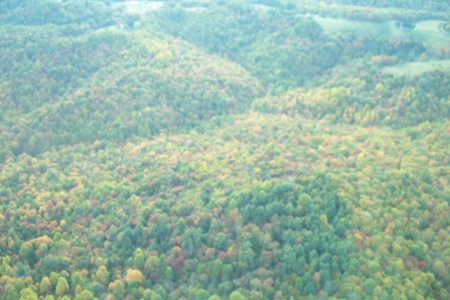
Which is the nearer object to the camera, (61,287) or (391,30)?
(61,287)

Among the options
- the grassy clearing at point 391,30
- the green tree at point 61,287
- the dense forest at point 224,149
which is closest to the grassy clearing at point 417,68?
the dense forest at point 224,149

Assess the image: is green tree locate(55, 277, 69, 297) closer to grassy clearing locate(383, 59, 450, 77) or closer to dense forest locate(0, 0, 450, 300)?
dense forest locate(0, 0, 450, 300)

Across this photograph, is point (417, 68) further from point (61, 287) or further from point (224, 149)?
point (61, 287)

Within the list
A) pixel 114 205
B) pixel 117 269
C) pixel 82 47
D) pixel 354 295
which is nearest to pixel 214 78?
pixel 82 47

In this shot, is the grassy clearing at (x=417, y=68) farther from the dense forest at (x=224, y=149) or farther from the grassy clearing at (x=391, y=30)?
the grassy clearing at (x=391, y=30)

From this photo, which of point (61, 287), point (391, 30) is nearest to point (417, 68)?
point (391, 30)

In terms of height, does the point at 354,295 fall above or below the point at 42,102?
below

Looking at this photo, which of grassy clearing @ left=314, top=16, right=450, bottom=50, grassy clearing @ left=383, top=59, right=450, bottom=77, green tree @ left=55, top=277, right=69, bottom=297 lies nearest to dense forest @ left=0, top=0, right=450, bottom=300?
green tree @ left=55, top=277, right=69, bottom=297

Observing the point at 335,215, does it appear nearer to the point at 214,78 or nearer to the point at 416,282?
the point at 416,282
